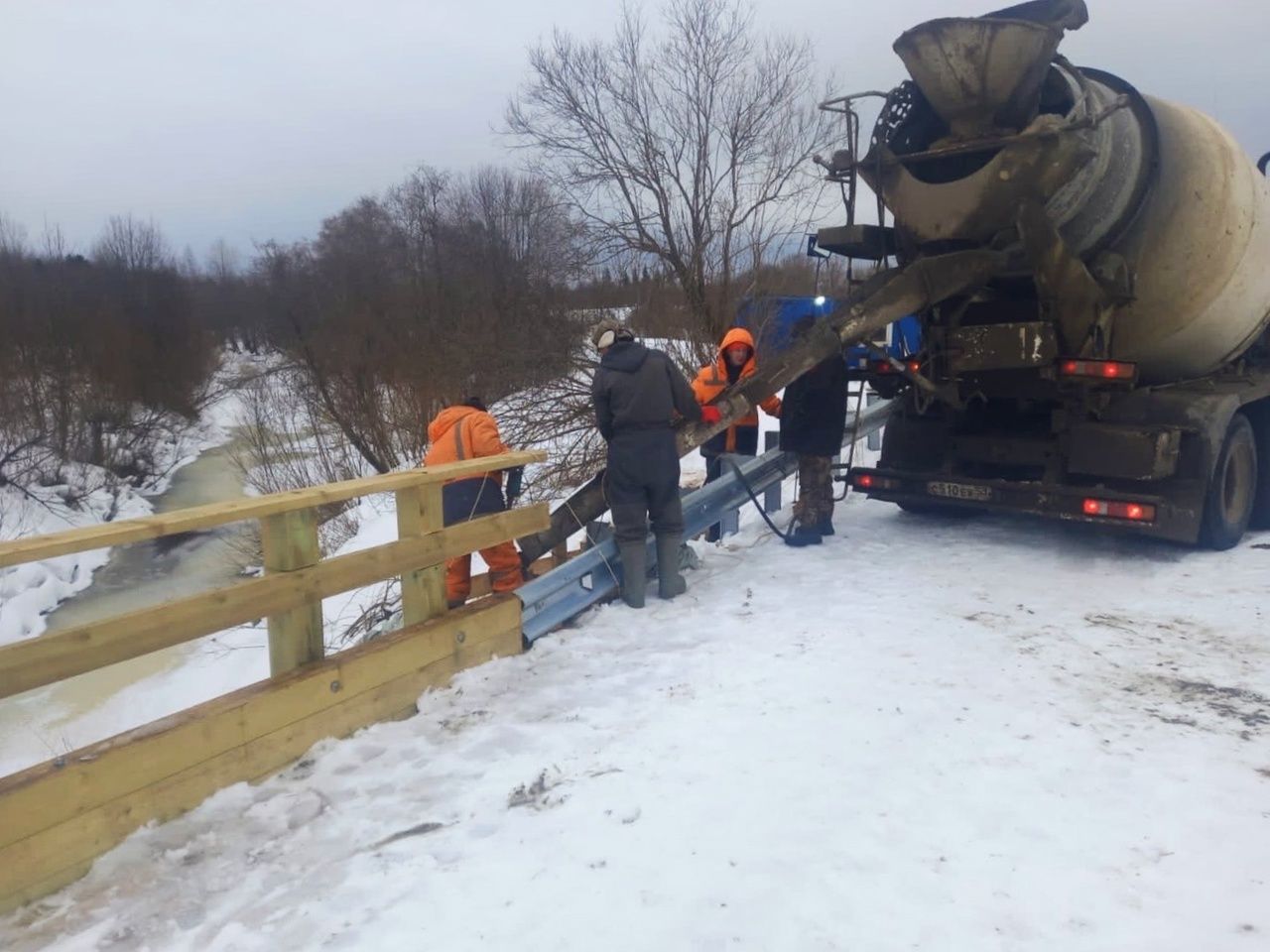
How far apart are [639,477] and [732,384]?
1.56 meters

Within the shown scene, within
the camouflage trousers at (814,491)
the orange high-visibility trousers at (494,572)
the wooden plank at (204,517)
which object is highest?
the wooden plank at (204,517)

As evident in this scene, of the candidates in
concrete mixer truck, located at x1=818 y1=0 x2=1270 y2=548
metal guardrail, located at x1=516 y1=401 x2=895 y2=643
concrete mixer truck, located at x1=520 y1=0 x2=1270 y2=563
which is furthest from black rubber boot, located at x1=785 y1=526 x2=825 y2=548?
concrete mixer truck, located at x1=520 y1=0 x2=1270 y2=563

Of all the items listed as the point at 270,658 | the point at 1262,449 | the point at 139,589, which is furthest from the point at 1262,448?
the point at 139,589

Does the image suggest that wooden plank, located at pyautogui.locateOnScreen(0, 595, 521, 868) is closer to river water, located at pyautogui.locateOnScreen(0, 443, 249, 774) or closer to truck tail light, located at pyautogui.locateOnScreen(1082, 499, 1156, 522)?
truck tail light, located at pyautogui.locateOnScreen(1082, 499, 1156, 522)

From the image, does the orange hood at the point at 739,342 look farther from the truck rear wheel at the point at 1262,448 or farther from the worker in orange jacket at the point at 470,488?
the truck rear wheel at the point at 1262,448

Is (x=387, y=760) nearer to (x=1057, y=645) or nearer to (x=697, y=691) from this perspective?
(x=697, y=691)

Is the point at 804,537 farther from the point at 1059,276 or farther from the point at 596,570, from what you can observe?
the point at 1059,276

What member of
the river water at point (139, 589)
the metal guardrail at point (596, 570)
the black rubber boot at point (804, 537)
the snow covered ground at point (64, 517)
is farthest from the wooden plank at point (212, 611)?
the snow covered ground at point (64, 517)

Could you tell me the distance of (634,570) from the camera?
5.72 meters

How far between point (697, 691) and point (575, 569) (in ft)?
4.69

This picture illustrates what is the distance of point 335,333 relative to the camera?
26750 millimetres

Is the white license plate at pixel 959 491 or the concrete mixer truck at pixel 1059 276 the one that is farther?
the white license plate at pixel 959 491

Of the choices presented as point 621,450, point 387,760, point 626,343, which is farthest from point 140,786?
point 626,343

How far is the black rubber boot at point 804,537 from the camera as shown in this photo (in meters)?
6.96
